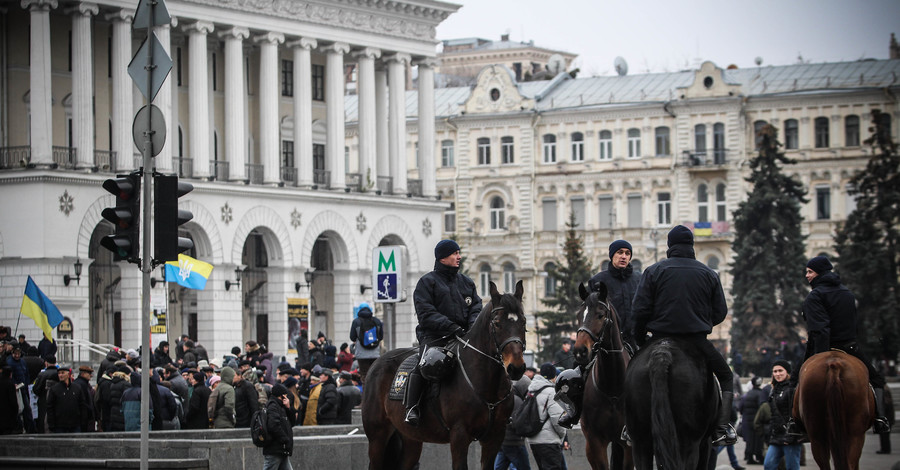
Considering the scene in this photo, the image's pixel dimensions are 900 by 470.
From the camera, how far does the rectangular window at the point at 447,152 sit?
292ft

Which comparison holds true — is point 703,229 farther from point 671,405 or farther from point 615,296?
point 671,405

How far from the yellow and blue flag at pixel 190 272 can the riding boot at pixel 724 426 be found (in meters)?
32.3

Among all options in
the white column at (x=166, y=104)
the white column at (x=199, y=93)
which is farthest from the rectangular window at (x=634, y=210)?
the white column at (x=166, y=104)

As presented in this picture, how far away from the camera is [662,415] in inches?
494

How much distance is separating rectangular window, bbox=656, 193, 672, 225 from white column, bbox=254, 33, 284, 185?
3101 cm

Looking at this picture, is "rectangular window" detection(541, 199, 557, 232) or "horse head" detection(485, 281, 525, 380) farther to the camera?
"rectangular window" detection(541, 199, 557, 232)

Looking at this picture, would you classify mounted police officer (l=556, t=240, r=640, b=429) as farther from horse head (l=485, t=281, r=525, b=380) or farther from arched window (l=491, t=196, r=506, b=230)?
arched window (l=491, t=196, r=506, b=230)

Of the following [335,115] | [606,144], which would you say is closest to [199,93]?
[335,115]

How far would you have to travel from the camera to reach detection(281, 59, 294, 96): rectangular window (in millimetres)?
64406

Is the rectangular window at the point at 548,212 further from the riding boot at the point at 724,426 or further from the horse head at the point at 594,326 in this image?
the riding boot at the point at 724,426

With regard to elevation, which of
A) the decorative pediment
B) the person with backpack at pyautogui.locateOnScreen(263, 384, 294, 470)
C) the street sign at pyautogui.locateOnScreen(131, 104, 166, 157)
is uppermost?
the decorative pediment

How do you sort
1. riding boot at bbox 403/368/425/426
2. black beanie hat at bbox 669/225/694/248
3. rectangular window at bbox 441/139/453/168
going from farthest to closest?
rectangular window at bbox 441/139/453/168 < riding boot at bbox 403/368/425/426 < black beanie hat at bbox 669/225/694/248

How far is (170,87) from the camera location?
185 ft

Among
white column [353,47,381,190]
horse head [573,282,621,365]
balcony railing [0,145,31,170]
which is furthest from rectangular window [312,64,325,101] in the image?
horse head [573,282,621,365]
